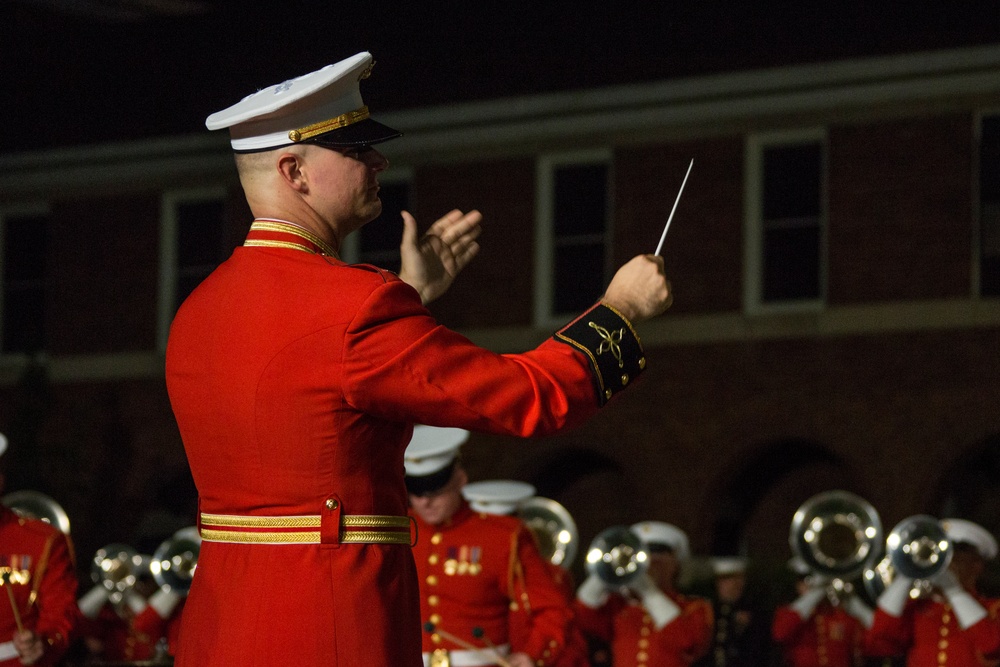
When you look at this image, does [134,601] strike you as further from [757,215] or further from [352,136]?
[352,136]

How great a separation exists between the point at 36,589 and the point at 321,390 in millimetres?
4886

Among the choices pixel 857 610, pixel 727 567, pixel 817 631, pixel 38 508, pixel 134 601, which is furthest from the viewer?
pixel 727 567

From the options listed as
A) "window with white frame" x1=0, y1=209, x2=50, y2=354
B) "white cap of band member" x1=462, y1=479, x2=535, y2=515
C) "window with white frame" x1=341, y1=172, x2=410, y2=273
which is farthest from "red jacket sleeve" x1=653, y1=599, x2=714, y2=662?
"window with white frame" x1=0, y1=209, x2=50, y2=354

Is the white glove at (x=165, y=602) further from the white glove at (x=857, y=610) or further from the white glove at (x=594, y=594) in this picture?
the white glove at (x=857, y=610)

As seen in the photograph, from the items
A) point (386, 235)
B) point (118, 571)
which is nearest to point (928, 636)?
point (118, 571)

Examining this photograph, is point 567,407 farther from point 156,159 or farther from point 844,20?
point 156,159

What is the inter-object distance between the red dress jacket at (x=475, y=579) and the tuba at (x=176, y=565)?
5112 millimetres

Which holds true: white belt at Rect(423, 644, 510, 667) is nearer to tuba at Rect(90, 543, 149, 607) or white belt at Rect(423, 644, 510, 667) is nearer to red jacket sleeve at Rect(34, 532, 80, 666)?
red jacket sleeve at Rect(34, 532, 80, 666)

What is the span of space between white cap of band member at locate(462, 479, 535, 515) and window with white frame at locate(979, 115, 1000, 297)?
8176 millimetres

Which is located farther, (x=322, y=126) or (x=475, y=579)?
(x=475, y=579)

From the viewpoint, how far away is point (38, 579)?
743 centimetres

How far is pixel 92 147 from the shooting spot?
77.0ft

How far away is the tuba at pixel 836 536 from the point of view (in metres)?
13.5

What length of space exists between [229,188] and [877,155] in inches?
345
